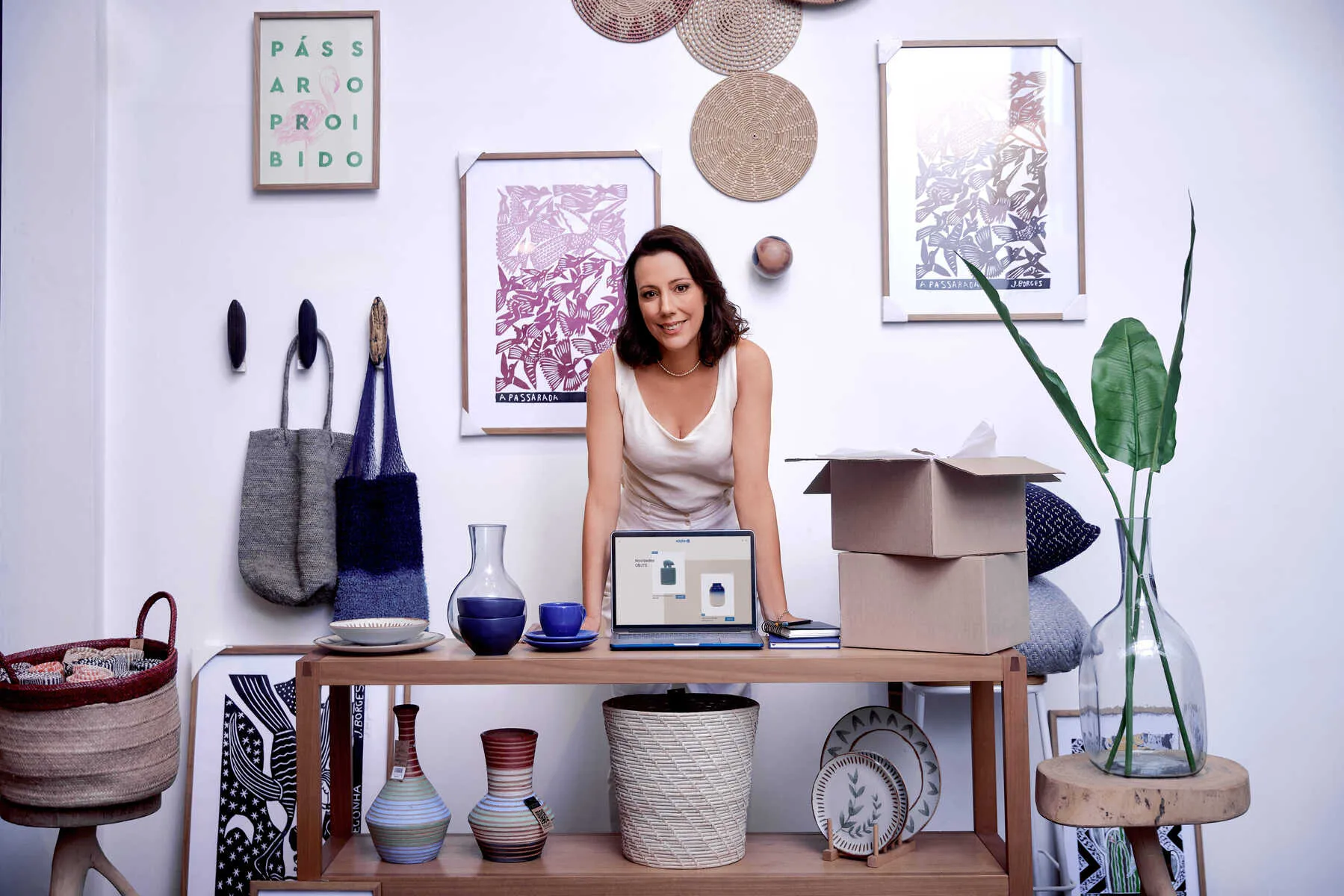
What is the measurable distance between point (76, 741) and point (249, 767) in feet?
2.43

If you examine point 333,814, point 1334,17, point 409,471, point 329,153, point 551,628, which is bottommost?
point 333,814

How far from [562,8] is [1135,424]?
1.87m

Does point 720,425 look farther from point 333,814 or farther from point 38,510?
point 38,510

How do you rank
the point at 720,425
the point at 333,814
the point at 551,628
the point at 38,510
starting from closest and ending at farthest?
the point at 551,628 < the point at 333,814 < the point at 720,425 < the point at 38,510

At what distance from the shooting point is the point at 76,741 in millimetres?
1951

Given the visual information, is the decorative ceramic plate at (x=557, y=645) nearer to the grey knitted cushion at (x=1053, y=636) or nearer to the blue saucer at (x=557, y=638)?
the blue saucer at (x=557, y=638)

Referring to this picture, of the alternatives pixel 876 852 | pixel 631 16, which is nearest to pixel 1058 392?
pixel 876 852

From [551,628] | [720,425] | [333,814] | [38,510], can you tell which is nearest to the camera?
[551,628]

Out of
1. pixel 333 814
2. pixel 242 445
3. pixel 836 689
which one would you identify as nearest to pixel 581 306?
pixel 242 445

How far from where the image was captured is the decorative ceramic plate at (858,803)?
173cm

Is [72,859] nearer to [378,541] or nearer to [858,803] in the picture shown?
[378,541]

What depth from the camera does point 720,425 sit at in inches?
88.2

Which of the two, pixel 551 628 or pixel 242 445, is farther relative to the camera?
pixel 242 445

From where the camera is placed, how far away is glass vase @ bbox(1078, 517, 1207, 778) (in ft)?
5.24
